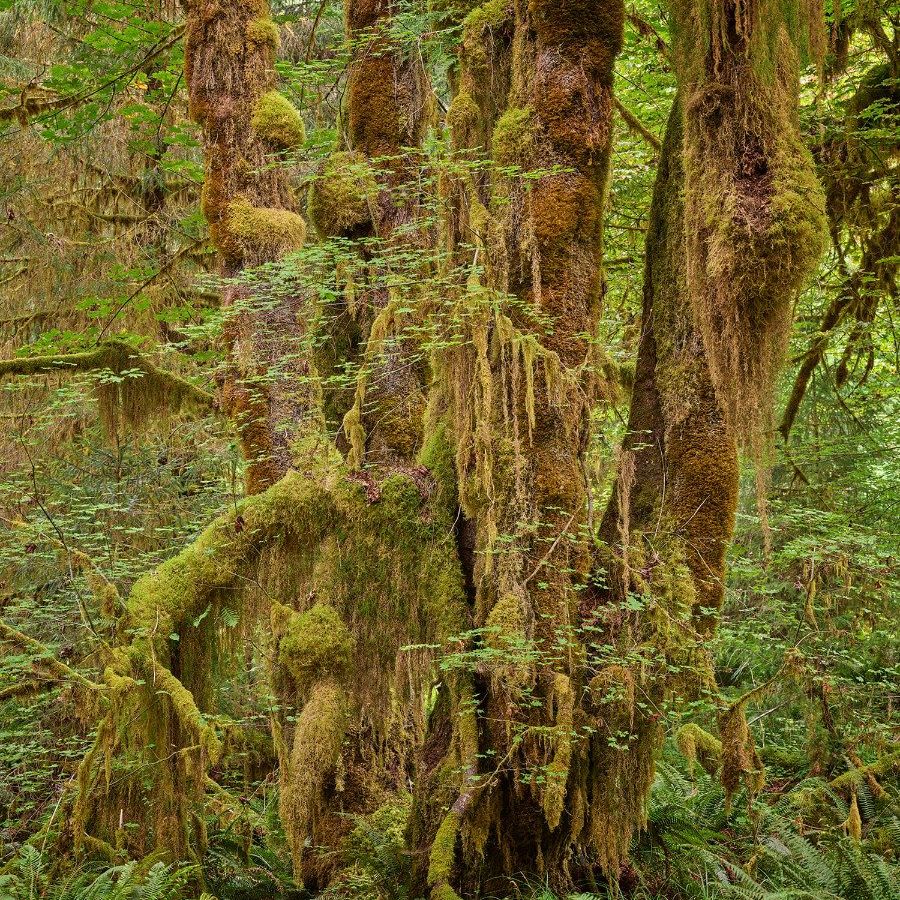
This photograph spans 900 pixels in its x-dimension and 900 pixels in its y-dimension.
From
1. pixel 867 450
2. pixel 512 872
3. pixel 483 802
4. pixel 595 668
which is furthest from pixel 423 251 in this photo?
pixel 867 450

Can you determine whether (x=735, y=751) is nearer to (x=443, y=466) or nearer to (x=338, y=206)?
(x=443, y=466)

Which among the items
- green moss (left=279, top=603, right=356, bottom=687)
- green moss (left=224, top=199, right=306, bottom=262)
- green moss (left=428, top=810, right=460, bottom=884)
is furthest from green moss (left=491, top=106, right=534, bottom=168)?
green moss (left=428, top=810, right=460, bottom=884)

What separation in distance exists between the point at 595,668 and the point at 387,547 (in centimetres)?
164

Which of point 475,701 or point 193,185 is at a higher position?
point 193,185

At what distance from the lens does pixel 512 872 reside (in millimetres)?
5309

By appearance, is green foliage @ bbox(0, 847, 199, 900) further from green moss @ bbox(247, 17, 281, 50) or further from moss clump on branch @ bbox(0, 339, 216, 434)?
green moss @ bbox(247, 17, 281, 50)

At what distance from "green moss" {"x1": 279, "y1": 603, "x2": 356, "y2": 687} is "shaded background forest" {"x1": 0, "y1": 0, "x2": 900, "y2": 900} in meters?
0.61

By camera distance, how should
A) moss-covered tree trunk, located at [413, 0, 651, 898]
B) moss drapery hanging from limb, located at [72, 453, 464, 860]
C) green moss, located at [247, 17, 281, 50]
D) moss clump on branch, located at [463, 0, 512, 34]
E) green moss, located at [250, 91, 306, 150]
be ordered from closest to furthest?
1. moss-covered tree trunk, located at [413, 0, 651, 898]
2. moss drapery hanging from limb, located at [72, 453, 464, 860]
3. moss clump on branch, located at [463, 0, 512, 34]
4. green moss, located at [250, 91, 306, 150]
5. green moss, located at [247, 17, 281, 50]

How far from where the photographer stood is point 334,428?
721 cm

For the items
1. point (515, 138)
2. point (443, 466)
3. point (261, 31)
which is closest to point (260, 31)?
point (261, 31)

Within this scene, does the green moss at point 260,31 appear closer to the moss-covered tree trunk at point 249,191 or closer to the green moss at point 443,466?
the moss-covered tree trunk at point 249,191

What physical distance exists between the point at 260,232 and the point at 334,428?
65.2 inches

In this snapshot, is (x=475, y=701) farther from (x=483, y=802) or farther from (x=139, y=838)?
(x=139, y=838)

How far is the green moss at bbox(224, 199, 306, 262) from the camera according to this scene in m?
6.62
